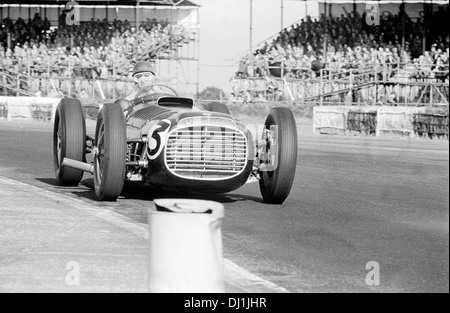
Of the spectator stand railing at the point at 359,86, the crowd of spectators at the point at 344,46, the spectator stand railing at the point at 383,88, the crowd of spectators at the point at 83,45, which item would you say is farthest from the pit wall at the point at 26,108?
the spectator stand railing at the point at 383,88

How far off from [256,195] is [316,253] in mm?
4024

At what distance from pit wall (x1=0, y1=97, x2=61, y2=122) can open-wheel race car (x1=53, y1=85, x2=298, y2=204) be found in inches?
919

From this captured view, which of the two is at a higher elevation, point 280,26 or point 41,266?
point 280,26

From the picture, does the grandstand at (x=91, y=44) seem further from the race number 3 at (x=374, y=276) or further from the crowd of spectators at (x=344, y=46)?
the race number 3 at (x=374, y=276)

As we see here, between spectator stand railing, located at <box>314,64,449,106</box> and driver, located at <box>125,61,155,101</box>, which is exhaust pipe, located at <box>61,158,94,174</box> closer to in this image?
driver, located at <box>125,61,155,101</box>

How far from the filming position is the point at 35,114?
3366cm

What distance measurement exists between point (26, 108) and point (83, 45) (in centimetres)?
801

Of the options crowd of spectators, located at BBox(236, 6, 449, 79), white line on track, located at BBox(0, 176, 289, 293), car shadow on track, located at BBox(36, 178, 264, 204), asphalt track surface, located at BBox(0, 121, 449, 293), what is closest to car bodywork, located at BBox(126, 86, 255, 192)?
asphalt track surface, located at BBox(0, 121, 449, 293)

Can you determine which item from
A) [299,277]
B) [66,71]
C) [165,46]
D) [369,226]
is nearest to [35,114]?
[66,71]

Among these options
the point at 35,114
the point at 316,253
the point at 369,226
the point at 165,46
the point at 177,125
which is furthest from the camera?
the point at 165,46

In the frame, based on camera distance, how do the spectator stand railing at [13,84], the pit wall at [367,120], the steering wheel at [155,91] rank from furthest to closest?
the spectator stand railing at [13,84] < the pit wall at [367,120] < the steering wheel at [155,91]

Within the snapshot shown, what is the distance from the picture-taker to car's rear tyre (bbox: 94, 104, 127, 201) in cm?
952

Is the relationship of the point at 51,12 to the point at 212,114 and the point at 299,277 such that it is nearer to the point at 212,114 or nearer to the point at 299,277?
the point at 212,114

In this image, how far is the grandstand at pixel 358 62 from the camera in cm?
2992
